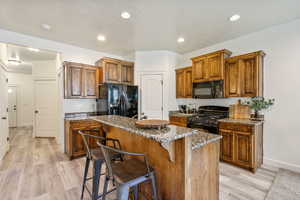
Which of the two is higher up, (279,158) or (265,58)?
(265,58)

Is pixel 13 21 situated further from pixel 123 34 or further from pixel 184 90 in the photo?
pixel 184 90

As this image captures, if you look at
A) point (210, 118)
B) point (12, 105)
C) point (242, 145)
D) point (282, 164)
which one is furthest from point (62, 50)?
point (12, 105)

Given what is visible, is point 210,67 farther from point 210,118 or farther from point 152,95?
point 152,95

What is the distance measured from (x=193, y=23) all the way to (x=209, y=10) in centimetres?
Result: 44

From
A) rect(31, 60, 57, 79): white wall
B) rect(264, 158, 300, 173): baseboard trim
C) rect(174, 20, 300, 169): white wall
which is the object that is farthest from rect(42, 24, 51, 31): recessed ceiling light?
rect(264, 158, 300, 173): baseboard trim

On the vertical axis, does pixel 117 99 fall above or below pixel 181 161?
above

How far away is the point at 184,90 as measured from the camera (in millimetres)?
4184

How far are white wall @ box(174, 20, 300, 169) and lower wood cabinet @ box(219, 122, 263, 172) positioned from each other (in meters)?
0.25

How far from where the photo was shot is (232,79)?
3.15 meters

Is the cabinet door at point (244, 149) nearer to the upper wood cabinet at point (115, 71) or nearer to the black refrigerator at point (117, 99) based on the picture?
the black refrigerator at point (117, 99)

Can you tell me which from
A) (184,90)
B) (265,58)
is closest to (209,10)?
(265,58)

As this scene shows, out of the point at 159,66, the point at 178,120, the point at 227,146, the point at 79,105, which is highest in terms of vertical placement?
the point at 159,66

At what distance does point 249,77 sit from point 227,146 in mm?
1500

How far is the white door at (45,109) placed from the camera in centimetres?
521
